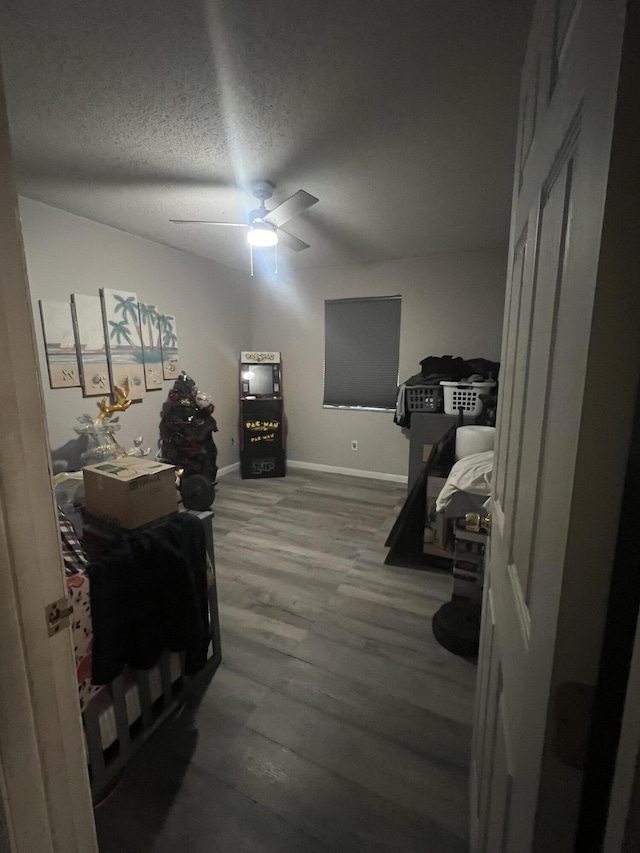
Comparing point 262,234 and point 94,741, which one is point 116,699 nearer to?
point 94,741

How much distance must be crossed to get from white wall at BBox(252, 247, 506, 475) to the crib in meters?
3.08

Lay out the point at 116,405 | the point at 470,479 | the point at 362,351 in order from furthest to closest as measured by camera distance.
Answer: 1. the point at 362,351
2. the point at 116,405
3. the point at 470,479

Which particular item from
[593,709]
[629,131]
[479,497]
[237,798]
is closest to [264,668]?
[237,798]

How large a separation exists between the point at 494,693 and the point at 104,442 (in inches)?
119

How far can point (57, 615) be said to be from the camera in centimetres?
70

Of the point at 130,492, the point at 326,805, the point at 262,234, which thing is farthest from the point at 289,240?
the point at 326,805

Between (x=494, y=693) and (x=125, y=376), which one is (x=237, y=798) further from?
(x=125, y=376)

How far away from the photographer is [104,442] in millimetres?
2945

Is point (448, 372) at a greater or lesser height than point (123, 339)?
lesser

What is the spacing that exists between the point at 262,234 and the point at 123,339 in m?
1.71

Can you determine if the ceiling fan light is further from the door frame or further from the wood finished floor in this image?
the wood finished floor

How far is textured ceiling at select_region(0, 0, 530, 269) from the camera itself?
1.25 meters

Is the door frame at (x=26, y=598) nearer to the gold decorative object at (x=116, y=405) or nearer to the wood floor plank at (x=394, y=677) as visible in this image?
the wood floor plank at (x=394, y=677)

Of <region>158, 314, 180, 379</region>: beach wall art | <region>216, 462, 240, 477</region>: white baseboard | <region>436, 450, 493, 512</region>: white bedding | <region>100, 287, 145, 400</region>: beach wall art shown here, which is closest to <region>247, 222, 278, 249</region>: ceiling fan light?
<region>100, 287, 145, 400</region>: beach wall art
